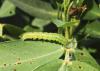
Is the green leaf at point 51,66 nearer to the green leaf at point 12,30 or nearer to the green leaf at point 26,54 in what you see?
the green leaf at point 26,54

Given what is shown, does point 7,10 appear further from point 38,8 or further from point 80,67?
point 80,67

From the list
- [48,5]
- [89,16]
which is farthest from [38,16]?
[89,16]

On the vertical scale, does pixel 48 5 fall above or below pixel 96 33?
above

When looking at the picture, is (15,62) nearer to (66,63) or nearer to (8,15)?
(66,63)

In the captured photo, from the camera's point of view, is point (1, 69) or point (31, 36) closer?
point (1, 69)

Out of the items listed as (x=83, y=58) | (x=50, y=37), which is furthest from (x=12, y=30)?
(x=83, y=58)

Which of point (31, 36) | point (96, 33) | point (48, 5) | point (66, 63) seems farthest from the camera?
point (48, 5)
